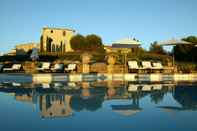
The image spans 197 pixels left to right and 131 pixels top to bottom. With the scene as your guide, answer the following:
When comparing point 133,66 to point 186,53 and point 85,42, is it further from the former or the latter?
point 85,42

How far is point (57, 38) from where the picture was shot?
40.2 metres

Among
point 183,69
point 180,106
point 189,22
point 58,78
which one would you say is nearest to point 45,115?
point 180,106

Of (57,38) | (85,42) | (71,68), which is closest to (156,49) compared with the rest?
(85,42)

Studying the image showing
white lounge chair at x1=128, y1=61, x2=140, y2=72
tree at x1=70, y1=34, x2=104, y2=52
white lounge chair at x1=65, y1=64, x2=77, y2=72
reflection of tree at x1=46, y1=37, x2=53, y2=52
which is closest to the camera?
white lounge chair at x1=128, y1=61, x2=140, y2=72

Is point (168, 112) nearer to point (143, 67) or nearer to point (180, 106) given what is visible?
point (180, 106)

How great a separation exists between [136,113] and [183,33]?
68.8 feet

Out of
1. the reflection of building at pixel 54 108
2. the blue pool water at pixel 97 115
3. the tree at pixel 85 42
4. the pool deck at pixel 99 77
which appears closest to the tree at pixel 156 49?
the tree at pixel 85 42

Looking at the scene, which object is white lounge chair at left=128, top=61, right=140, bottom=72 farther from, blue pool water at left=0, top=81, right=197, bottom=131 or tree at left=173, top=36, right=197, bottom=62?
tree at left=173, top=36, right=197, bottom=62

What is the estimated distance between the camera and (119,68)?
1680cm

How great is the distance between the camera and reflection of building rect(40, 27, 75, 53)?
3812cm

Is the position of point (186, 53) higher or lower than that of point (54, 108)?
higher

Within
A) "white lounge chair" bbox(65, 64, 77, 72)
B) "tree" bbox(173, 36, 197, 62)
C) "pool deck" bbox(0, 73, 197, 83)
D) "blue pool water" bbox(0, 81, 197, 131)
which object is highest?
"tree" bbox(173, 36, 197, 62)

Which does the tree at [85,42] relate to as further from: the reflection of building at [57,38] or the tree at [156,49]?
the tree at [156,49]

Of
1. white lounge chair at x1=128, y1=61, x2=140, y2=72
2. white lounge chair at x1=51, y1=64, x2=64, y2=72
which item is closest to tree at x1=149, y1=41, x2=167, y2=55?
white lounge chair at x1=128, y1=61, x2=140, y2=72
